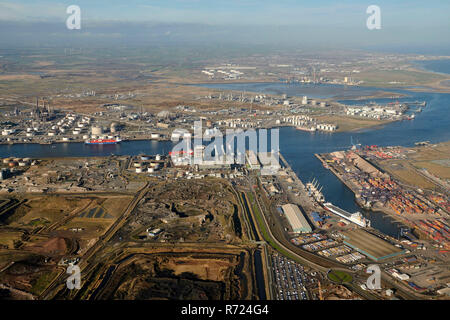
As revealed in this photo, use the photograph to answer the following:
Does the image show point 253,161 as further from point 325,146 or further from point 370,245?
point 370,245

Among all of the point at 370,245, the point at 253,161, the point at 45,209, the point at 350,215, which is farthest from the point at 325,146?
the point at 45,209

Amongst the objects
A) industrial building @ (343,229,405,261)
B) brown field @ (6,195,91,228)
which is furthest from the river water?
brown field @ (6,195,91,228)

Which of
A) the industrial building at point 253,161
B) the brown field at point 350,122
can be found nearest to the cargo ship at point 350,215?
the industrial building at point 253,161

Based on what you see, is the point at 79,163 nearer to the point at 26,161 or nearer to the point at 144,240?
the point at 26,161

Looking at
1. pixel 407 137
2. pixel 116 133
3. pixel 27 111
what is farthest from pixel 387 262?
pixel 27 111

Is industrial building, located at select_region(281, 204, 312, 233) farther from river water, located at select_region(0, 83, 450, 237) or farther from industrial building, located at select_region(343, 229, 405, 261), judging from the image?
river water, located at select_region(0, 83, 450, 237)

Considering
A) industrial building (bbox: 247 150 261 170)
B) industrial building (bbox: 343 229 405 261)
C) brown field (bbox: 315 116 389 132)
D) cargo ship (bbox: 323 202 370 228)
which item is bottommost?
industrial building (bbox: 343 229 405 261)
